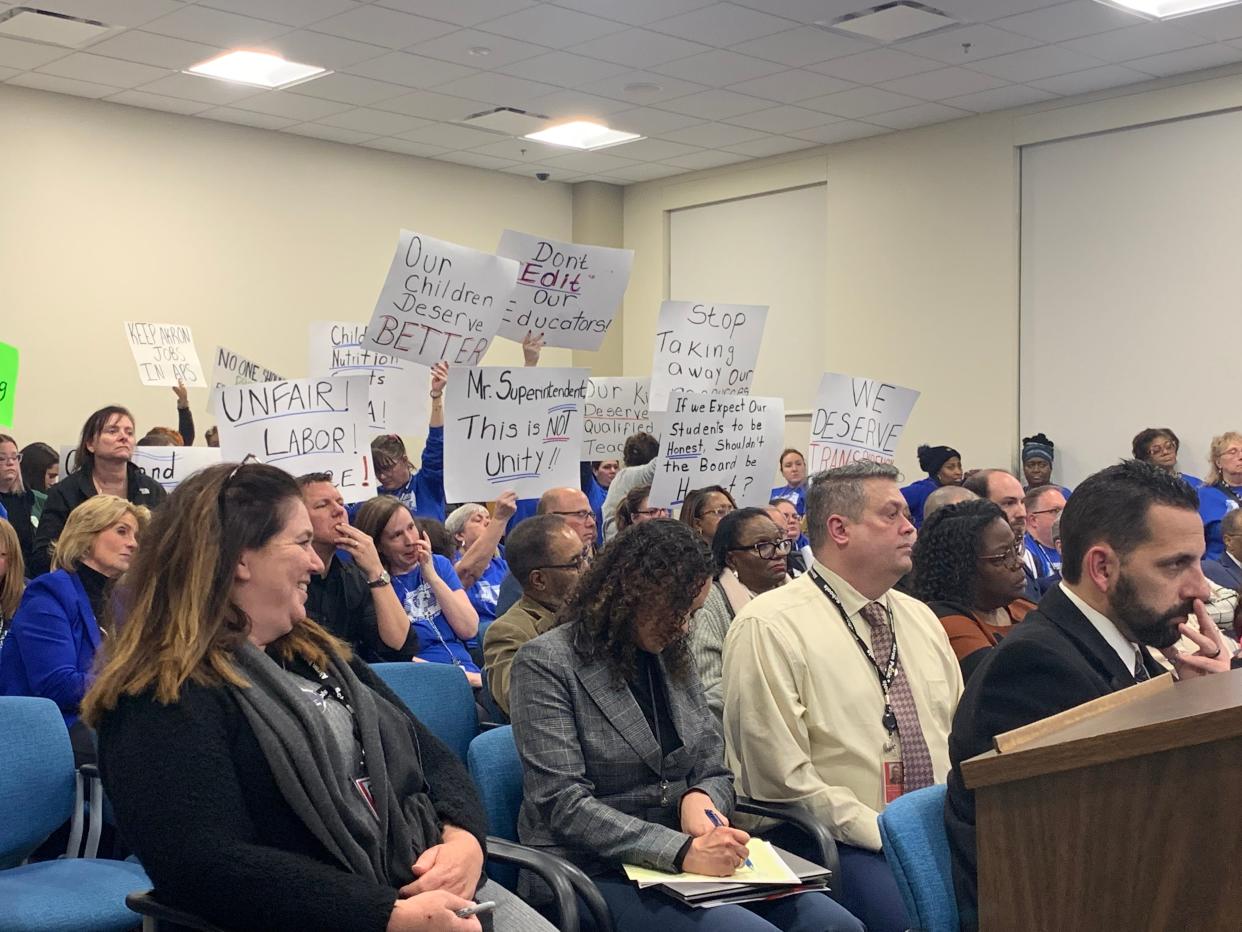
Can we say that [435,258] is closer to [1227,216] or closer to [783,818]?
[783,818]

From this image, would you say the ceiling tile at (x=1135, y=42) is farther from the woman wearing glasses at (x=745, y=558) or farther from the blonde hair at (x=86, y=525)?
the blonde hair at (x=86, y=525)

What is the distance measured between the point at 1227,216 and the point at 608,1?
478 cm

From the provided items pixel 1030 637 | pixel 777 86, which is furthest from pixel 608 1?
pixel 1030 637

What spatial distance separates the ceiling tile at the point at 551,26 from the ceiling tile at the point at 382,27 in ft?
1.21

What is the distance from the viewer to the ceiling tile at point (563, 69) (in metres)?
9.41

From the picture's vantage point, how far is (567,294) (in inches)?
251

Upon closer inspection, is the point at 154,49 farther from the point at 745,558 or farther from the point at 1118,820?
the point at 1118,820

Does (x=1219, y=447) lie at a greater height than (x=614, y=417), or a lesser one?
lesser

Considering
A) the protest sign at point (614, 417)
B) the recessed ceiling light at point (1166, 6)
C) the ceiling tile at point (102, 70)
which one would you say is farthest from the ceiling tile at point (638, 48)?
the ceiling tile at point (102, 70)

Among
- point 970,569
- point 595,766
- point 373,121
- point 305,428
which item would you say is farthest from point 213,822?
point 373,121

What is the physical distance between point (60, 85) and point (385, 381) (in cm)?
468

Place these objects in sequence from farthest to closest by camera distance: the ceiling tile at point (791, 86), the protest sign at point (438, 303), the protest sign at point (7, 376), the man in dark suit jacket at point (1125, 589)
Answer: the ceiling tile at point (791, 86) < the protest sign at point (7, 376) < the protest sign at point (438, 303) < the man in dark suit jacket at point (1125, 589)

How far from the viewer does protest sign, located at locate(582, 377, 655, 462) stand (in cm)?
786

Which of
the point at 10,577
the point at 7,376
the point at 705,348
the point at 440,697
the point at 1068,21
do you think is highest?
the point at 1068,21
